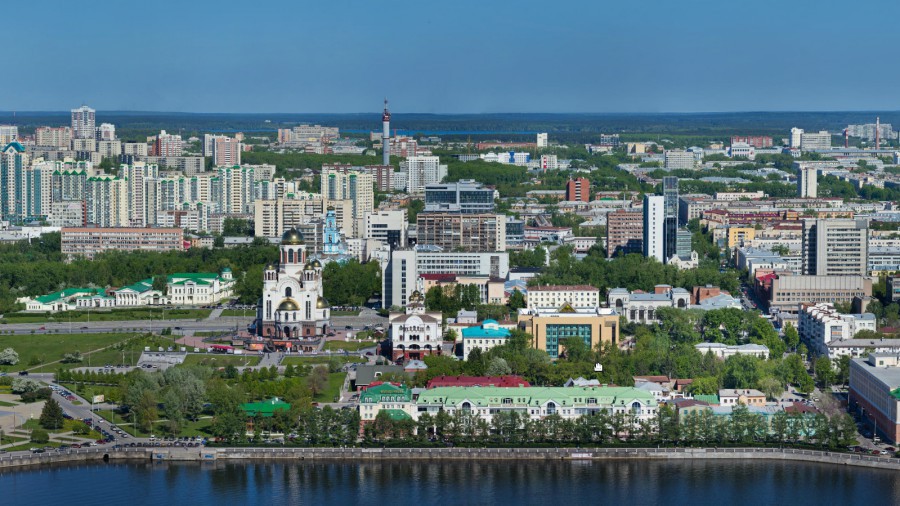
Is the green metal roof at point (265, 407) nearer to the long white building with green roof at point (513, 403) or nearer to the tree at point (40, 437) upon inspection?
the long white building with green roof at point (513, 403)

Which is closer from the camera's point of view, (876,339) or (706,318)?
(876,339)

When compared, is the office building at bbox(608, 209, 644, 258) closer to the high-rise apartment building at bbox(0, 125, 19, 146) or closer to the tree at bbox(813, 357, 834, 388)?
the tree at bbox(813, 357, 834, 388)

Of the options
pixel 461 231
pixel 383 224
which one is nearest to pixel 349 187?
pixel 383 224

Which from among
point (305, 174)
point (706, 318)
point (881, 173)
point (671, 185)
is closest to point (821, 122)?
point (881, 173)

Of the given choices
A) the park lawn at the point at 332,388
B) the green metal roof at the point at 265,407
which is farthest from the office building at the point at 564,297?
the green metal roof at the point at 265,407

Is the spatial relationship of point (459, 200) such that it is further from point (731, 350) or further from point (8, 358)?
point (8, 358)

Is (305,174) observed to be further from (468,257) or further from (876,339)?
(876,339)
